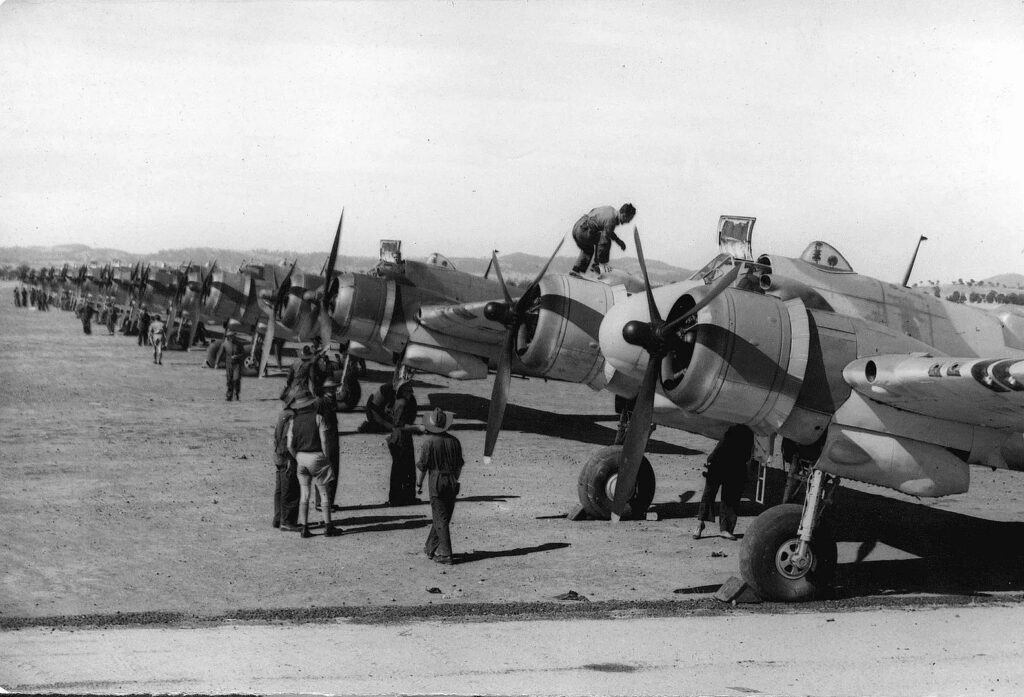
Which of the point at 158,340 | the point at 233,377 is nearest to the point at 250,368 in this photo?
the point at 158,340

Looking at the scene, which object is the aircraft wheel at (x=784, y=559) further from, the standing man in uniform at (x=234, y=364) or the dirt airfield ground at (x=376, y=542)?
the standing man in uniform at (x=234, y=364)

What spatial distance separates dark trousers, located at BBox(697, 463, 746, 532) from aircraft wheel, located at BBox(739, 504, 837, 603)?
228 cm

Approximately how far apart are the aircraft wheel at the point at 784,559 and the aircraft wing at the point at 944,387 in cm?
157

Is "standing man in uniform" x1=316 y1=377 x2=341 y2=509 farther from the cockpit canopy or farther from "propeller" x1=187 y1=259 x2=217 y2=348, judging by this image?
"propeller" x1=187 y1=259 x2=217 y2=348

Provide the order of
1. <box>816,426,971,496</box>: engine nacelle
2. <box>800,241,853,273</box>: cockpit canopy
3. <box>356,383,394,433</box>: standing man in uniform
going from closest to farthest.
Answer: <box>816,426,971,496</box>: engine nacelle, <box>800,241,853,273</box>: cockpit canopy, <box>356,383,394,433</box>: standing man in uniform

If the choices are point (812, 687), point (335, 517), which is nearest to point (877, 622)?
point (812, 687)

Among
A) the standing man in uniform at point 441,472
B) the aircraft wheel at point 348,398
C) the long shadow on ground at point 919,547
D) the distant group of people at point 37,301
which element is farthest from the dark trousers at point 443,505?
the distant group of people at point 37,301

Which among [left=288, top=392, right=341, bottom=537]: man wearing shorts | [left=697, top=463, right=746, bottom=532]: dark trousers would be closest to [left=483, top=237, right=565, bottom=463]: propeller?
[left=288, top=392, right=341, bottom=537]: man wearing shorts

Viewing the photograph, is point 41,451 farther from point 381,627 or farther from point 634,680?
point 634,680

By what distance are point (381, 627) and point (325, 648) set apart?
2.69 ft

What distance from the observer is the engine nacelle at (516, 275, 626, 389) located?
13.7 metres

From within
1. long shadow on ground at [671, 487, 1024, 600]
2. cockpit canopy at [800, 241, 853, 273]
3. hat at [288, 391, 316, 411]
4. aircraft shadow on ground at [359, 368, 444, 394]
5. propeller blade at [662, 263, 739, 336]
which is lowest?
aircraft shadow on ground at [359, 368, 444, 394]

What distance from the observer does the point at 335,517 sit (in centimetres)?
1357

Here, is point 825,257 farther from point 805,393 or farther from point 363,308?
point 363,308
